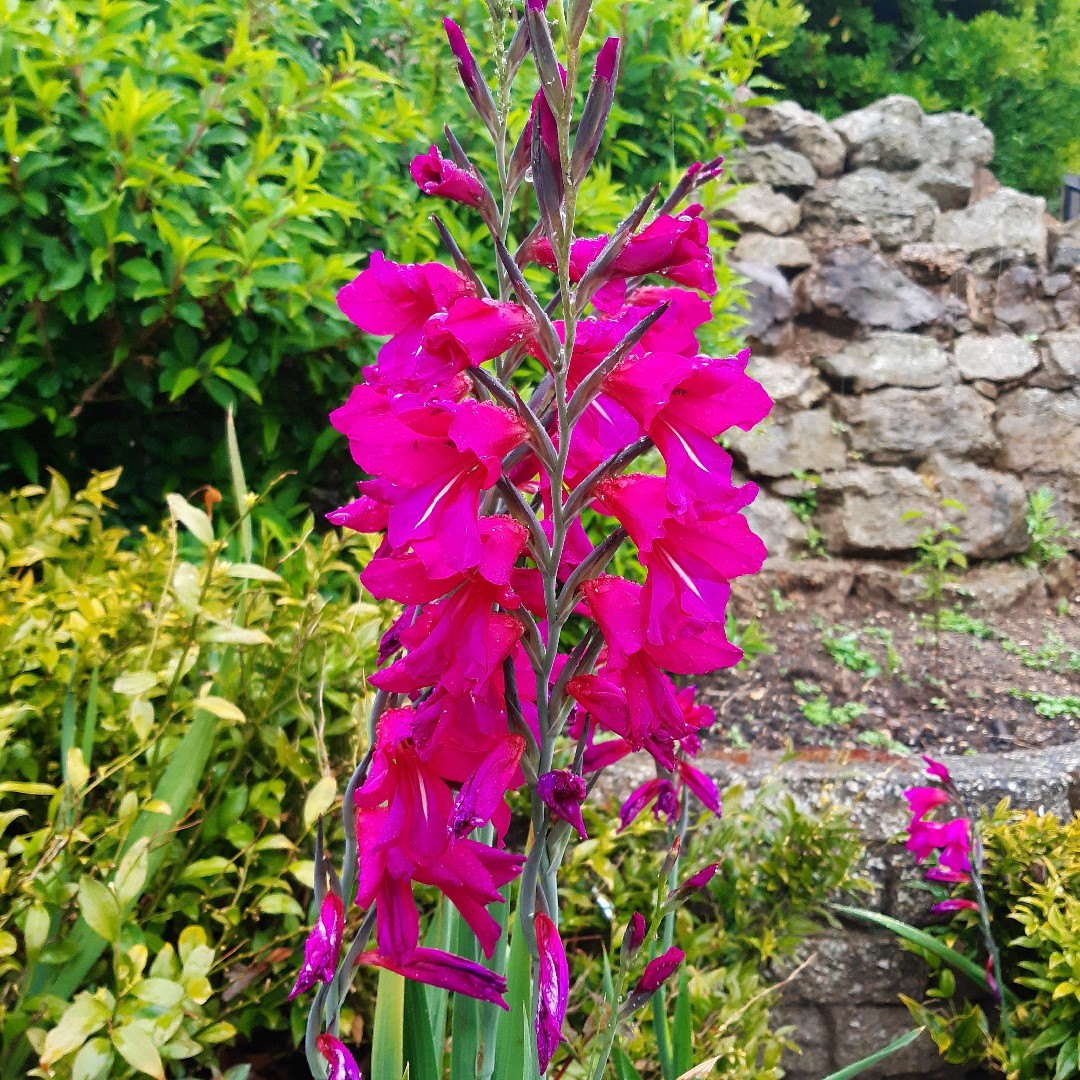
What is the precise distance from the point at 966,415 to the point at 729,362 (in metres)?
4.38

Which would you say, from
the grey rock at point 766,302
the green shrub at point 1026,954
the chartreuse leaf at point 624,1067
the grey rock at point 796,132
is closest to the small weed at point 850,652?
the green shrub at point 1026,954

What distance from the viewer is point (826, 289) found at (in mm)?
4852

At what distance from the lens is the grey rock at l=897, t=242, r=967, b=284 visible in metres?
5.16

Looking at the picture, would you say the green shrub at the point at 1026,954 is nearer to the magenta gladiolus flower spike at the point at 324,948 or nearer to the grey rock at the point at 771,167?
the magenta gladiolus flower spike at the point at 324,948

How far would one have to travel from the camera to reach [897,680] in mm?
3312

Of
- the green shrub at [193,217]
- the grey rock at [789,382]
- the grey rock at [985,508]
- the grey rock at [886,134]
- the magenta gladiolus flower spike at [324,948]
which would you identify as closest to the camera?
the magenta gladiolus flower spike at [324,948]

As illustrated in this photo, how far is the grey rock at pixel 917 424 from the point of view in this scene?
14.6ft

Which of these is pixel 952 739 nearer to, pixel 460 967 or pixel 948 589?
pixel 948 589

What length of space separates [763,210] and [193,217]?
391cm

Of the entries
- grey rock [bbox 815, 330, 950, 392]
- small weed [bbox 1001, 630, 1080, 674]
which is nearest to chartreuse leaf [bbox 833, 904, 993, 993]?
small weed [bbox 1001, 630, 1080, 674]

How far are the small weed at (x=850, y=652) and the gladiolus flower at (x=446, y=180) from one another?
2.94 m

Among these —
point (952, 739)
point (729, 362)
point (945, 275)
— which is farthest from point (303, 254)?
point (945, 275)

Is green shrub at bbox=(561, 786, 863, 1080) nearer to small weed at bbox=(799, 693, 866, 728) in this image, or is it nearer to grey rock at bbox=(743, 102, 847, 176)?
small weed at bbox=(799, 693, 866, 728)

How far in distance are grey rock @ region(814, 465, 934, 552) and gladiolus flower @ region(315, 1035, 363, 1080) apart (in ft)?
12.5
